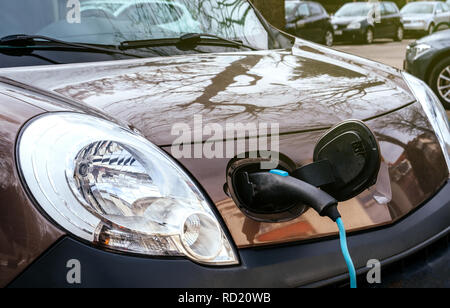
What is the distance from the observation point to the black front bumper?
1195mm

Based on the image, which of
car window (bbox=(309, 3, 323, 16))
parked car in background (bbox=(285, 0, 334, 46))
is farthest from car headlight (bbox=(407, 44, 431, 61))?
car window (bbox=(309, 3, 323, 16))

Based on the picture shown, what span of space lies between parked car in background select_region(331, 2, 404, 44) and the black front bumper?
17.5 meters

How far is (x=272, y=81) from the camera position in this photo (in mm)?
1865

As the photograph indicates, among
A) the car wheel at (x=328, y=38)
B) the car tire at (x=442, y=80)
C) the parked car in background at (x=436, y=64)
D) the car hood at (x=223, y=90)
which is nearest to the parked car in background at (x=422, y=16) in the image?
the car wheel at (x=328, y=38)

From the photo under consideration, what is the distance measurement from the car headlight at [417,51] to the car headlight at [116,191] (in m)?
6.41

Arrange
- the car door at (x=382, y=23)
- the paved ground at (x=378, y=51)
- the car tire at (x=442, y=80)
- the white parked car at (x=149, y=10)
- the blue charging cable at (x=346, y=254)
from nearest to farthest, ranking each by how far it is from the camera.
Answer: the blue charging cable at (x=346, y=254) < the white parked car at (x=149, y=10) < the car tire at (x=442, y=80) < the paved ground at (x=378, y=51) < the car door at (x=382, y=23)

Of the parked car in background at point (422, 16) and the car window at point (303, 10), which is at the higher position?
the car window at point (303, 10)

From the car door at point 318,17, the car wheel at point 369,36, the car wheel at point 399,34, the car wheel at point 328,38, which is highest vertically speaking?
the car door at point 318,17

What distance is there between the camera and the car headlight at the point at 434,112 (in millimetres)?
1869

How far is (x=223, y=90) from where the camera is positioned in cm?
174

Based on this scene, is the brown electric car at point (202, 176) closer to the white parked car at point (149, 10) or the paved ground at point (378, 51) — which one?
the white parked car at point (149, 10)

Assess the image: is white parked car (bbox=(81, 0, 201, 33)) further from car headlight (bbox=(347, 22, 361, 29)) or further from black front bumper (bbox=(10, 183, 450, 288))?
car headlight (bbox=(347, 22, 361, 29))

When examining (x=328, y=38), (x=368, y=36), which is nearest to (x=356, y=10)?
(x=368, y=36)
